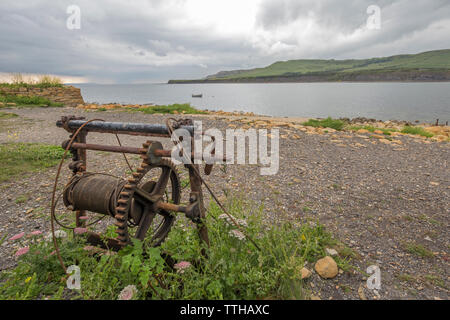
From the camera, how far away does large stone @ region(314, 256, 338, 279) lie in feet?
10.8

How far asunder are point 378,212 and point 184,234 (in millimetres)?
4043

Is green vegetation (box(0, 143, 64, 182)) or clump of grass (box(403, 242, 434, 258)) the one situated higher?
green vegetation (box(0, 143, 64, 182))

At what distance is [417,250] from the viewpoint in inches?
154

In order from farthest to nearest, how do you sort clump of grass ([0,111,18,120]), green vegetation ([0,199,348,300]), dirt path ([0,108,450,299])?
1. clump of grass ([0,111,18,120])
2. dirt path ([0,108,450,299])
3. green vegetation ([0,199,348,300])

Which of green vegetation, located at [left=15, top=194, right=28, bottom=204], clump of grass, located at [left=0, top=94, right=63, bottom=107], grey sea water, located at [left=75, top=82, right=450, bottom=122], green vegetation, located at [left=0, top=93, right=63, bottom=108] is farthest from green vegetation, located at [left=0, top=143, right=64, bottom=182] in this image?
grey sea water, located at [left=75, top=82, right=450, bottom=122]

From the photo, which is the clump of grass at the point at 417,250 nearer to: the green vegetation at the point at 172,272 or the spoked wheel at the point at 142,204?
the green vegetation at the point at 172,272

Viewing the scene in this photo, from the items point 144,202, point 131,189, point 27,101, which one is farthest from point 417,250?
point 27,101

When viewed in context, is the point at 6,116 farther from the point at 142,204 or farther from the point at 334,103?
the point at 334,103

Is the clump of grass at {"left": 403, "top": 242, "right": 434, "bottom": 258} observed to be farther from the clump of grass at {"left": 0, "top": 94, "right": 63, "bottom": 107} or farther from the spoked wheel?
the clump of grass at {"left": 0, "top": 94, "right": 63, "bottom": 107}

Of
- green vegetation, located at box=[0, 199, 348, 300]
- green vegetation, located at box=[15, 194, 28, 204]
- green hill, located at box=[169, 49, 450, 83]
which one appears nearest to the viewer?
green vegetation, located at box=[0, 199, 348, 300]

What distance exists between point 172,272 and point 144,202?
814mm

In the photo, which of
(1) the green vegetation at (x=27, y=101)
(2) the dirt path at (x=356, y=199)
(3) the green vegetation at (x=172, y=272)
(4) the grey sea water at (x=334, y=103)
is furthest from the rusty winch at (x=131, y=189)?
(4) the grey sea water at (x=334, y=103)

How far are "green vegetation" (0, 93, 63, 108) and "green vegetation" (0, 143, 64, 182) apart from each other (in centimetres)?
1271
